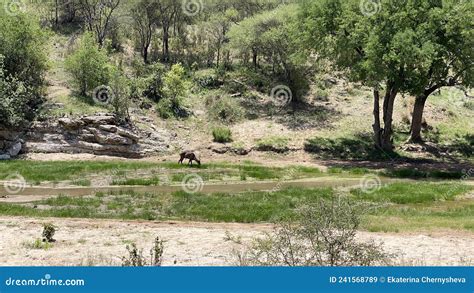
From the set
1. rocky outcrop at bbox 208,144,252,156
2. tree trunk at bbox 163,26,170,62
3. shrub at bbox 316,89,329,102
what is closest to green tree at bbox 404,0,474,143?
rocky outcrop at bbox 208,144,252,156

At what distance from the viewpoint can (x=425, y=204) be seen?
24953 mm

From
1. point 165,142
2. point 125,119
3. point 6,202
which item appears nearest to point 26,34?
point 125,119

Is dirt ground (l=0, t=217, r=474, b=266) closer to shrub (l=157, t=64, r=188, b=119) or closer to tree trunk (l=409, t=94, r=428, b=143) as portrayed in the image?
tree trunk (l=409, t=94, r=428, b=143)

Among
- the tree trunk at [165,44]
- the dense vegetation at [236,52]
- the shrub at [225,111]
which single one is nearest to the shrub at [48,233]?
the dense vegetation at [236,52]

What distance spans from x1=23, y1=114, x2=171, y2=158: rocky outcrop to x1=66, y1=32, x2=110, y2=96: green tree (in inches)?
210

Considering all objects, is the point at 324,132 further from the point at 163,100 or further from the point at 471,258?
the point at 471,258

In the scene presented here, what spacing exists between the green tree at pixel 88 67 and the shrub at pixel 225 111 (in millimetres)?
10315

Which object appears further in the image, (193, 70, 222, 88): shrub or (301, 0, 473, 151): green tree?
(193, 70, 222, 88): shrub

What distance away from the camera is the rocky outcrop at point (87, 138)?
38250mm

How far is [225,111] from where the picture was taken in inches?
1859

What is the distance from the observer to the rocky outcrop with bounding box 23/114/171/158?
3825cm

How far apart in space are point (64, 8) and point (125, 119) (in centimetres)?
3387

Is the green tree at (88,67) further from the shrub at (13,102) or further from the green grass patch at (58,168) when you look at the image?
the green grass patch at (58,168)

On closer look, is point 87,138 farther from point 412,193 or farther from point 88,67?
point 412,193
